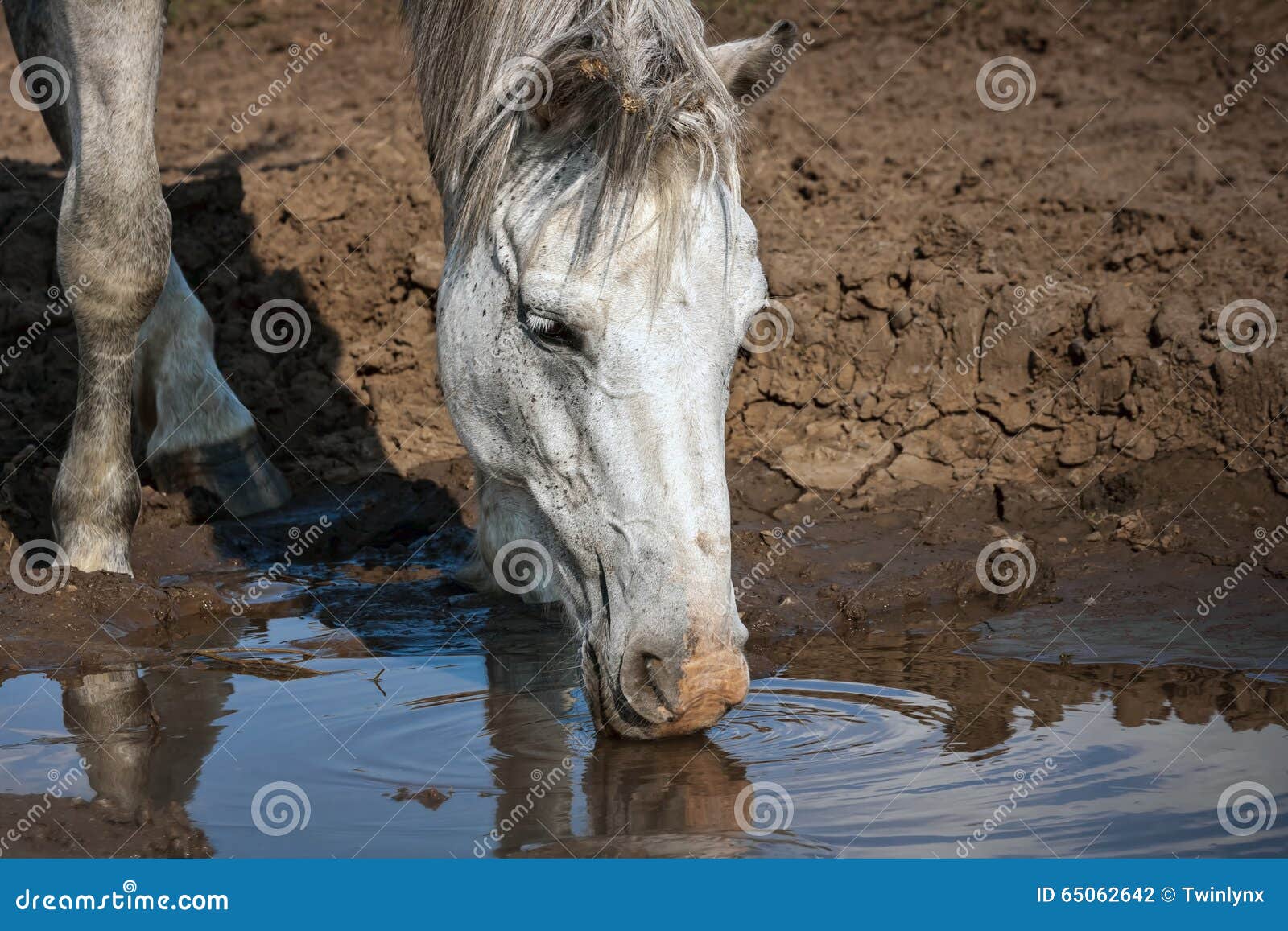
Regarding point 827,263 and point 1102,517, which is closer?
point 1102,517

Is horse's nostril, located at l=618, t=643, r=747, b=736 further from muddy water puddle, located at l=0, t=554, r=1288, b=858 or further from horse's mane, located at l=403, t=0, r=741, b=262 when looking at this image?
horse's mane, located at l=403, t=0, r=741, b=262

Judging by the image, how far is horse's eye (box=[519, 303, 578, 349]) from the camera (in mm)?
3020

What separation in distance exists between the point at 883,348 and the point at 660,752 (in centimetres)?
309

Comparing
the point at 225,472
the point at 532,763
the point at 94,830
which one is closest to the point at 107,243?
the point at 225,472

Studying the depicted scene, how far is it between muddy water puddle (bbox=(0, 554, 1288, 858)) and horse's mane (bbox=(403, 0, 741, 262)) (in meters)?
1.16

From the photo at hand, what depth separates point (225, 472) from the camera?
5.34m

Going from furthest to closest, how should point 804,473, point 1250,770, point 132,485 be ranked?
point 804,473 → point 132,485 → point 1250,770

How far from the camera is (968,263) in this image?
6.10 m

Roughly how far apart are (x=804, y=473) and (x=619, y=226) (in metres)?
Result: 2.70

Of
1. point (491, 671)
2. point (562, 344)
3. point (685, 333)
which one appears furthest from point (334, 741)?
point (685, 333)

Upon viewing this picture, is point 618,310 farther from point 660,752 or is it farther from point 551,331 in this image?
point 660,752

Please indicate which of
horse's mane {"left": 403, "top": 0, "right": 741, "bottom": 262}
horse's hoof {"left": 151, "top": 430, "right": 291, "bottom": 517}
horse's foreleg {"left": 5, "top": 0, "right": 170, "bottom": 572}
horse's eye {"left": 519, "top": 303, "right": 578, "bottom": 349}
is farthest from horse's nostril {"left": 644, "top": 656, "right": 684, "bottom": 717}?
horse's hoof {"left": 151, "top": 430, "right": 291, "bottom": 517}

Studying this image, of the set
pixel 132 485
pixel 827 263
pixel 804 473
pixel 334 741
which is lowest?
pixel 334 741

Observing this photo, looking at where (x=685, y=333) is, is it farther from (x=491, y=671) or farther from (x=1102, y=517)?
(x=1102, y=517)
